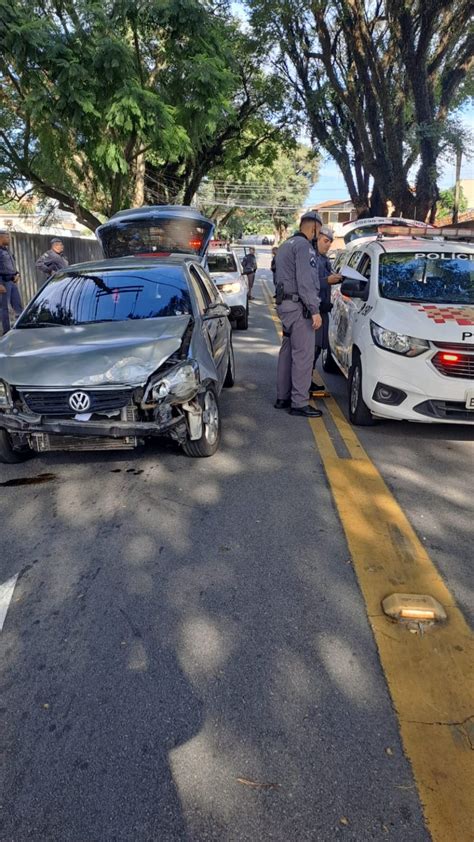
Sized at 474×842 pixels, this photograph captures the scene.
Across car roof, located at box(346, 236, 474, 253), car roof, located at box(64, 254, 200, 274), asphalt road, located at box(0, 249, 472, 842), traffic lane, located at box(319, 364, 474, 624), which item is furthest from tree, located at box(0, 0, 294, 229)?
asphalt road, located at box(0, 249, 472, 842)

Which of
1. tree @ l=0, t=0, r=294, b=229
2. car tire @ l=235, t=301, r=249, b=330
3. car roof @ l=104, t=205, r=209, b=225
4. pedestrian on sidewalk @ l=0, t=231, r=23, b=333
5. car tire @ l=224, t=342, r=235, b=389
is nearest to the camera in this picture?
car tire @ l=224, t=342, r=235, b=389

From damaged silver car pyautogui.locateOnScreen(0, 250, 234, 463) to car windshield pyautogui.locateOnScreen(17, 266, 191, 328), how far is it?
0.01 metres

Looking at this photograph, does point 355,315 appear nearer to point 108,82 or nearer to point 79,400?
point 79,400

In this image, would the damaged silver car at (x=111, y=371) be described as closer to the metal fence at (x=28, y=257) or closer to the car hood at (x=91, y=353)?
the car hood at (x=91, y=353)

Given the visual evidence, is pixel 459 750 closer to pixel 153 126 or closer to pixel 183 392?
pixel 183 392

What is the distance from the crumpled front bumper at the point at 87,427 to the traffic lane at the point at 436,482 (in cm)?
181

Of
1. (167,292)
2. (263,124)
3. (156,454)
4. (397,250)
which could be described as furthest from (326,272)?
(263,124)

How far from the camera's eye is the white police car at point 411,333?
5.25 m

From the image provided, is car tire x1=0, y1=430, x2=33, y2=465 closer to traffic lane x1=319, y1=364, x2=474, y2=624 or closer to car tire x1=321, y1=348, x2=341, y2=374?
traffic lane x1=319, y1=364, x2=474, y2=624

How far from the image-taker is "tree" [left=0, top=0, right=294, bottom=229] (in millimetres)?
12727

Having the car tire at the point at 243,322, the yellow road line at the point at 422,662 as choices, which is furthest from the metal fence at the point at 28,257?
the yellow road line at the point at 422,662

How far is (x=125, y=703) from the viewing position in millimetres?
2490

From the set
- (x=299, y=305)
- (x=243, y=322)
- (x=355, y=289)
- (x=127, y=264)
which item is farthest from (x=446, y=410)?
(x=243, y=322)

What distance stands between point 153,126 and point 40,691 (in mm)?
13634
